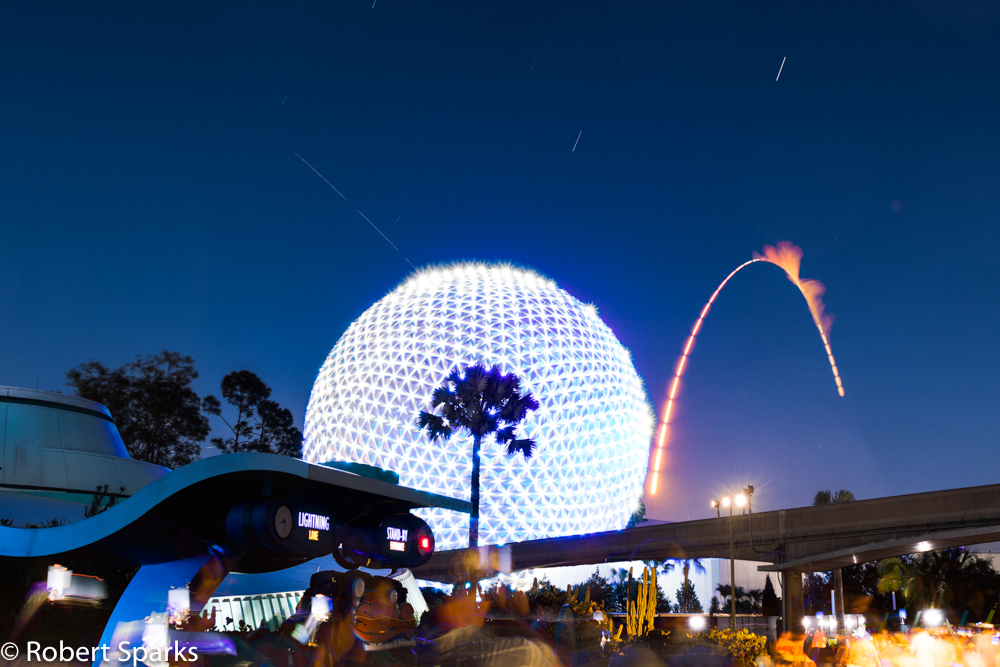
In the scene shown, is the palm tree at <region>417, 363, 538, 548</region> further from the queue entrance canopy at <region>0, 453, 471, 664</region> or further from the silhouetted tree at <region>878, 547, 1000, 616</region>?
the silhouetted tree at <region>878, 547, 1000, 616</region>

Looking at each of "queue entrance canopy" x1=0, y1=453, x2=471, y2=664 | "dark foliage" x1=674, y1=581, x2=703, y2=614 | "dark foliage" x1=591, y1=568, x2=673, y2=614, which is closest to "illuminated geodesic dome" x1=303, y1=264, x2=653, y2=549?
"dark foliage" x1=591, y1=568, x2=673, y2=614

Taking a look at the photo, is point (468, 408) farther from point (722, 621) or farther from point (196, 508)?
point (196, 508)

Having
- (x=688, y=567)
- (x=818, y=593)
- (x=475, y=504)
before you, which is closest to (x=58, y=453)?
(x=475, y=504)

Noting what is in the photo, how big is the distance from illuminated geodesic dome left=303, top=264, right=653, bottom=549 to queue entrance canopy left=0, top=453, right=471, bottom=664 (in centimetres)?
1926

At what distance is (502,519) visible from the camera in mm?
34188

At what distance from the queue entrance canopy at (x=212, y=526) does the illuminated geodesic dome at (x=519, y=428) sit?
63.2ft

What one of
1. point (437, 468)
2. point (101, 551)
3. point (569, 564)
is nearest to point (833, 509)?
point (569, 564)

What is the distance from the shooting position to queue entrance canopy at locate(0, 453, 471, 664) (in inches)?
400

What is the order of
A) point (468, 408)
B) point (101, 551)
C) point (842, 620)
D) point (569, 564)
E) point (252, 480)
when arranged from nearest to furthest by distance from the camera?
point (252, 480) < point (101, 551) < point (842, 620) < point (468, 408) < point (569, 564)

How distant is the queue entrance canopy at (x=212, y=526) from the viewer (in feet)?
33.4

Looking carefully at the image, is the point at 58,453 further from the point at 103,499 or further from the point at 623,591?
the point at 623,591

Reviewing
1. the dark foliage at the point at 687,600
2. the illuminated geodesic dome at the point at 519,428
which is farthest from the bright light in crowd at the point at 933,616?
the illuminated geodesic dome at the point at 519,428

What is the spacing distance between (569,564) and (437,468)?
23.6 feet

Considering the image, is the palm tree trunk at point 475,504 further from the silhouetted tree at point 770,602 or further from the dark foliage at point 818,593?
the dark foliage at point 818,593
